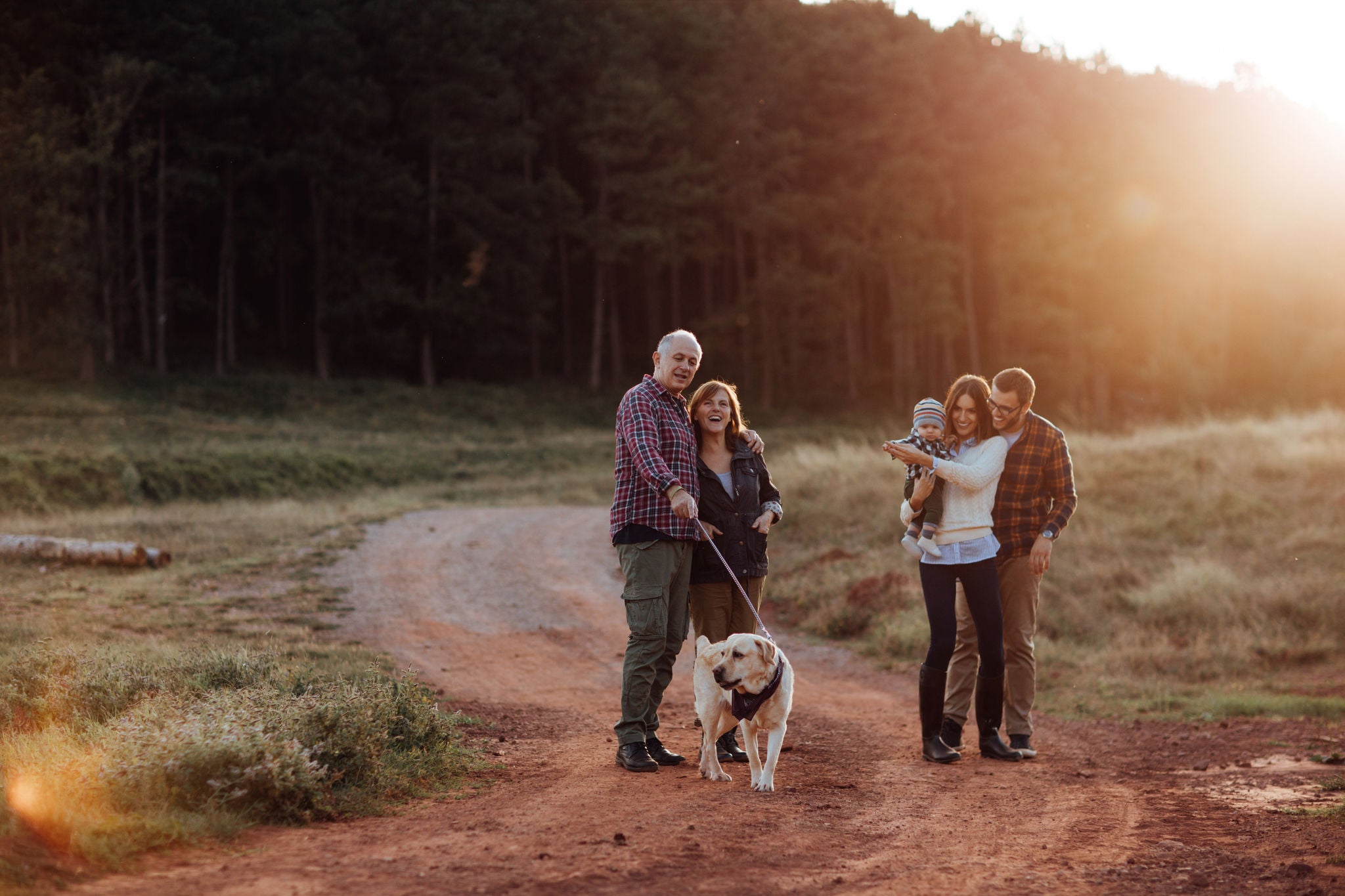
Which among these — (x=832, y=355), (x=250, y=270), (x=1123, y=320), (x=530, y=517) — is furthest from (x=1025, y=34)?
(x=530, y=517)

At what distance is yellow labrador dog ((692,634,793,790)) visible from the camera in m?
5.28

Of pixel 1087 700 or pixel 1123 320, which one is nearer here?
pixel 1087 700

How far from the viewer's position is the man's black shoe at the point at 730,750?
20.3 ft

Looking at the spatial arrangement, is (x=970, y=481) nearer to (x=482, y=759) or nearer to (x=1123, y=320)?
(x=482, y=759)

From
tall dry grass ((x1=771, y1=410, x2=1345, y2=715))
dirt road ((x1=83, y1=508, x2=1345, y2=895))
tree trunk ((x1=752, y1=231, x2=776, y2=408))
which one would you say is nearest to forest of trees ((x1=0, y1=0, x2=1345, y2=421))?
tree trunk ((x1=752, y1=231, x2=776, y2=408))

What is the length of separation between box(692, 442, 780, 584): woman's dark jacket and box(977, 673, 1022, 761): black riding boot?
1511 millimetres

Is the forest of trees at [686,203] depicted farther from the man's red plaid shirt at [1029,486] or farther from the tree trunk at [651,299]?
the man's red plaid shirt at [1029,486]

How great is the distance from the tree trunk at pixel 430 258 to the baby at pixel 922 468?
111 ft

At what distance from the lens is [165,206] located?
119 feet

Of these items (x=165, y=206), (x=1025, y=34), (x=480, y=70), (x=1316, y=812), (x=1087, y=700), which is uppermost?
(x=1025, y=34)

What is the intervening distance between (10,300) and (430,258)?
13342 millimetres

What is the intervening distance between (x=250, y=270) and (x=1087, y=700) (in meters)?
39.4

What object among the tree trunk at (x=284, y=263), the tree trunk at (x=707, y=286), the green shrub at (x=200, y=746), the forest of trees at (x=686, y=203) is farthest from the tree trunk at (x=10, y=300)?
the green shrub at (x=200, y=746)

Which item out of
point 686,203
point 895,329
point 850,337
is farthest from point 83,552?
point 850,337
